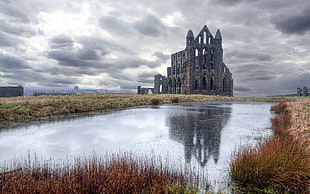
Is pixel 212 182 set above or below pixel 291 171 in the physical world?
below

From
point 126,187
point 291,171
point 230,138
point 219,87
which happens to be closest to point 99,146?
point 126,187

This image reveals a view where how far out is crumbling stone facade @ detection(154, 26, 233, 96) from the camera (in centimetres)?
6788

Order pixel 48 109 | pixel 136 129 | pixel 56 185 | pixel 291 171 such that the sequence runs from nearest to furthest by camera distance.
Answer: pixel 56 185 < pixel 291 171 < pixel 136 129 < pixel 48 109

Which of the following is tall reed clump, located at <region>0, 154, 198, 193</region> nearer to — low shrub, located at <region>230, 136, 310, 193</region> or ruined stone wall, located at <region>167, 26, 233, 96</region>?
low shrub, located at <region>230, 136, 310, 193</region>

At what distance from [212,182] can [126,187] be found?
211cm

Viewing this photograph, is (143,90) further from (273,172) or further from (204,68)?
(273,172)

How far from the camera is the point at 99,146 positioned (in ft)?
28.2

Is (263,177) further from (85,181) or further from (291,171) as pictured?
(85,181)

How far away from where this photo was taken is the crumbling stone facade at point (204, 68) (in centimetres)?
6788

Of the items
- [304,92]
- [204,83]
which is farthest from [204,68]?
[304,92]

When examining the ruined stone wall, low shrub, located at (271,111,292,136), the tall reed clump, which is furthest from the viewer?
the ruined stone wall

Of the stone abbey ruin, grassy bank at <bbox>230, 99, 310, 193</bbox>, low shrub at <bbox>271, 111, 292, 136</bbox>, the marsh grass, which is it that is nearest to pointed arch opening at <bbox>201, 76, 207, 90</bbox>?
the stone abbey ruin

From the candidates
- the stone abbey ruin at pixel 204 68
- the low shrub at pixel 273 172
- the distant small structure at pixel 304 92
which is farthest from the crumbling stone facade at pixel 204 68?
the low shrub at pixel 273 172

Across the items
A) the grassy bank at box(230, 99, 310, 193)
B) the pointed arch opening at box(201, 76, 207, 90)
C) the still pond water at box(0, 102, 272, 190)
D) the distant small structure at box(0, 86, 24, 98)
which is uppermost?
the pointed arch opening at box(201, 76, 207, 90)
